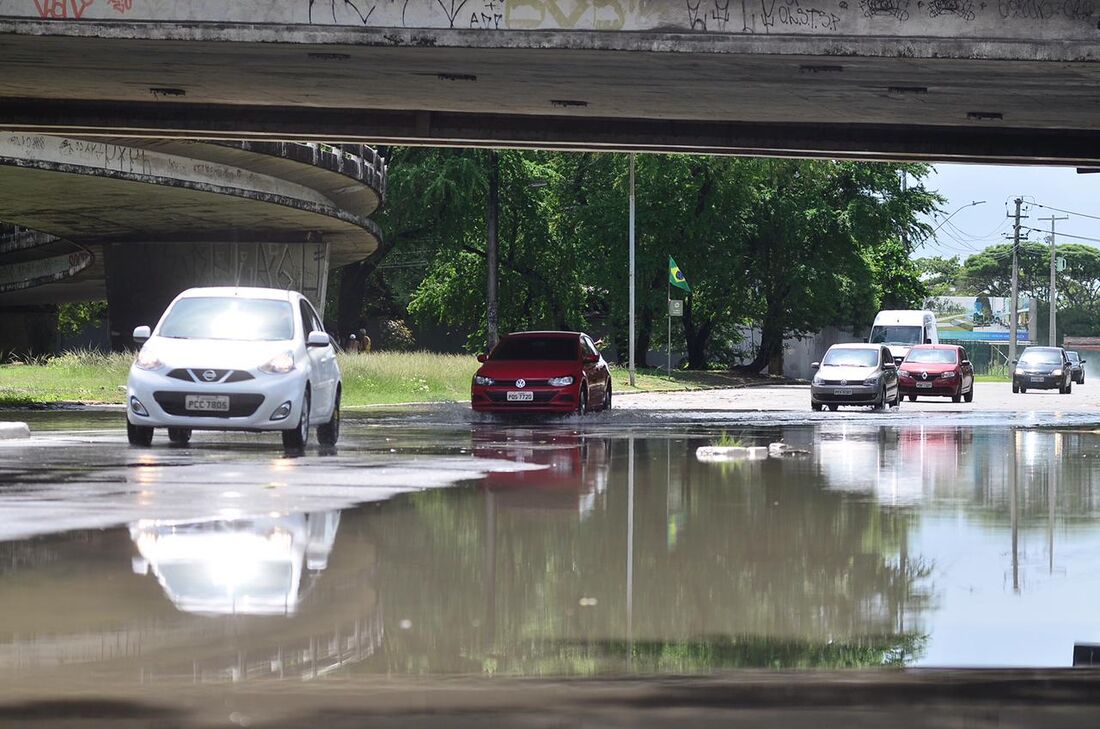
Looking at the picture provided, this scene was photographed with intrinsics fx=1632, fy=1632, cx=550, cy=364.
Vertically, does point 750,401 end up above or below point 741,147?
below

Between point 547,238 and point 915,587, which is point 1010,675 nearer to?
point 915,587

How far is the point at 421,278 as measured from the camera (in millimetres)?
79875

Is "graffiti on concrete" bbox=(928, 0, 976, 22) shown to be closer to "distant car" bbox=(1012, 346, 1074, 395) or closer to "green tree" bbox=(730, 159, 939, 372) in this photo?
"distant car" bbox=(1012, 346, 1074, 395)

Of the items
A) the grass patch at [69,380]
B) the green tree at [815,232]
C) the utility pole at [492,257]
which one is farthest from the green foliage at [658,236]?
the grass patch at [69,380]

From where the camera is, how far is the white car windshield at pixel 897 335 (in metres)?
56.9

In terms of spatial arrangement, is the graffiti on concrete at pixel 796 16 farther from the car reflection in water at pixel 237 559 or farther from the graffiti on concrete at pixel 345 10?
the car reflection in water at pixel 237 559

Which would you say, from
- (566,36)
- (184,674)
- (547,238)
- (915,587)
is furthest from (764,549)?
(547,238)

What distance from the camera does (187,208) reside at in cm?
4359

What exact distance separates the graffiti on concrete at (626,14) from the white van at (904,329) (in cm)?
3625

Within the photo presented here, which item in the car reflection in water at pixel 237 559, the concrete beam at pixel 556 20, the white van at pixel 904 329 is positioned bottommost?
the car reflection in water at pixel 237 559

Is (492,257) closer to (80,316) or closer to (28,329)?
(28,329)

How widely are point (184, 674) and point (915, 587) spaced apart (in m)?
3.93

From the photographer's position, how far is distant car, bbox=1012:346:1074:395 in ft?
187

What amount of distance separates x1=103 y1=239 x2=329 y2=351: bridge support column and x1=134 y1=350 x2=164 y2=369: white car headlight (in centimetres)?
3029
